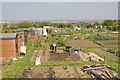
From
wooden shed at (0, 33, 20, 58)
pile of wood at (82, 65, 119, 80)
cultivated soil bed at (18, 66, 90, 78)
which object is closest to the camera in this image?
pile of wood at (82, 65, 119, 80)

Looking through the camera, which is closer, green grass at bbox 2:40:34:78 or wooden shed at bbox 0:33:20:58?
green grass at bbox 2:40:34:78

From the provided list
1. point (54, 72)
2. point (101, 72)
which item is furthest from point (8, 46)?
point (101, 72)

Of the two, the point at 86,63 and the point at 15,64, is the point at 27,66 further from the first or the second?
the point at 86,63

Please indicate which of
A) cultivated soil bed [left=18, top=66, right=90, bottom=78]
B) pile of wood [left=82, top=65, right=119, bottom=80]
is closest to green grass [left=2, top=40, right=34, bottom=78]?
cultivated soil bed [left=18, top=66, right=90, bottom=78]

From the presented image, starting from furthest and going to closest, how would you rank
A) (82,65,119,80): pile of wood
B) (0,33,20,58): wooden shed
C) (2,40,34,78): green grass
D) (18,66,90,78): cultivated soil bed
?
(0,33,20,58): wooden shed → (2,40,34,78): green grass → (18,66,90,78): cultivated soil bed → (82,65,119,80): pile of wood

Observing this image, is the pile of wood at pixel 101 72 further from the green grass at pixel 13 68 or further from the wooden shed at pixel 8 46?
the wooden shed at pixel 8 46

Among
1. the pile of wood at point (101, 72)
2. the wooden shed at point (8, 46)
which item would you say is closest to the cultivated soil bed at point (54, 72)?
the pile of wood at point (101, 72)

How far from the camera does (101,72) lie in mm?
10750

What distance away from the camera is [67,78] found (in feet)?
32.0

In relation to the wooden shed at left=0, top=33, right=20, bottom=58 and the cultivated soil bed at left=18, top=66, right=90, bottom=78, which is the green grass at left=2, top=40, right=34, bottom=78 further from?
the wooden shed at left=0, top=33, right=20, bottom=58

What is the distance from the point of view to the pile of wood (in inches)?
385

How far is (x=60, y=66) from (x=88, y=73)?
2.10 metres

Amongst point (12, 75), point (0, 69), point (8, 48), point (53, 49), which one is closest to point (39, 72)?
point (12, 75)

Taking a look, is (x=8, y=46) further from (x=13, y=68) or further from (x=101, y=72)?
(x=101, y=72)
